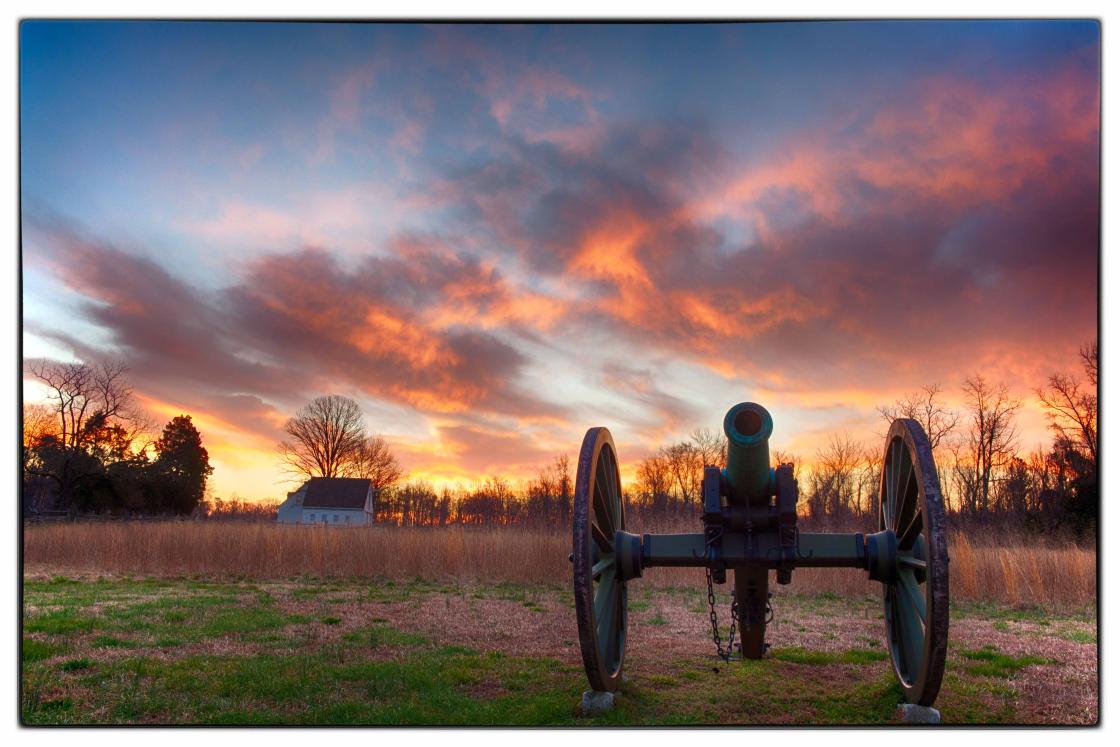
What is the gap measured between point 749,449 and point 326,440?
103ft

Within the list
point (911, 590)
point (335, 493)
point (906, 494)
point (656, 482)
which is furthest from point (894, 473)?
point (335, 493)

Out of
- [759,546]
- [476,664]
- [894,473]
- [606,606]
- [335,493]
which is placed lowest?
[476,664]

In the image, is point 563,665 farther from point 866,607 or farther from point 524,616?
point 866,607

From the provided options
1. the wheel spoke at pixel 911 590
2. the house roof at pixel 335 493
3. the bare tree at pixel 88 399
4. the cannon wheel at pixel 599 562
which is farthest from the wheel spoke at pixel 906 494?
the house roof at pixel 335 493

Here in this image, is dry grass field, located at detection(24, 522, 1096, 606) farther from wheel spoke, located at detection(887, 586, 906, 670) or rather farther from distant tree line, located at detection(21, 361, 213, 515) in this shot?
wheel spoke, located at detection(887, 586, 906, 670)

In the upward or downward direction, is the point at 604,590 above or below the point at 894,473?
below

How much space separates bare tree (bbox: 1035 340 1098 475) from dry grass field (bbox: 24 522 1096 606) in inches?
184

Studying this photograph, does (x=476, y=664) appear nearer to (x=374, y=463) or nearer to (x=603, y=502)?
(x=603, y=502)

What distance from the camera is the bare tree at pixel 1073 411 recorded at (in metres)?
8.02

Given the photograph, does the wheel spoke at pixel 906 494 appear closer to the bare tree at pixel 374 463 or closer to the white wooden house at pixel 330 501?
the bare tree at pixel 374 463

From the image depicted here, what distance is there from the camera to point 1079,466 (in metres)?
9.63

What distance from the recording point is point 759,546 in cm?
543

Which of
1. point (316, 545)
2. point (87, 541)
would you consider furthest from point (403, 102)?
point (87, 541)

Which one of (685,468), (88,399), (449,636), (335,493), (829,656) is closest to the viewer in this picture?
(829,656)
